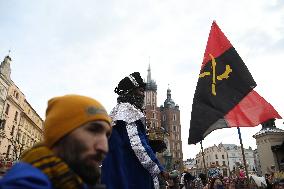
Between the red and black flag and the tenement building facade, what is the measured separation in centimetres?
Result: 3318

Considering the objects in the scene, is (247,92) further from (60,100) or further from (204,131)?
(60,100)

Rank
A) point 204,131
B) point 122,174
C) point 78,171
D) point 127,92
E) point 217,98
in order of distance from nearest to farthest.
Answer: point 78,171, point 122,174, point 127,92, point 204,131, point 217,98

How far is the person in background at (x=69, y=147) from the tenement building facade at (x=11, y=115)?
3584 centimetres

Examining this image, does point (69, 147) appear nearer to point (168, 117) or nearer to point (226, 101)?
point (226, 101)

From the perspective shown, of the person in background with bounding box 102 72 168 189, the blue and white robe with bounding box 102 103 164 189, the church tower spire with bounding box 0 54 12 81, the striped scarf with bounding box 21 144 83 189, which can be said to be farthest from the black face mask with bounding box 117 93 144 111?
the church tower spire with bounding box 0 54 12 81

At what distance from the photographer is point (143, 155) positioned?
2.96m

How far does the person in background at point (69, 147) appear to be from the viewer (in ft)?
3.71

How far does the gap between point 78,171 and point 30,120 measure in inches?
2175

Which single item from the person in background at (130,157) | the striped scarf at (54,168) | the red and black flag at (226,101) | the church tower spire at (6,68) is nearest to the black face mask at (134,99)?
the person in background at (130,157)

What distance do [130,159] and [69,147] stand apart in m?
1.91

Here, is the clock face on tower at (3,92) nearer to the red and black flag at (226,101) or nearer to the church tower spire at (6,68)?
the church tower spire at (6,68)

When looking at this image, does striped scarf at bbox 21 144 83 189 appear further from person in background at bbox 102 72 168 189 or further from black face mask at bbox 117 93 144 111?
black face mask at bbox 117 93 144 111

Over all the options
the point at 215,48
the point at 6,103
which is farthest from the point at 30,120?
the point at 215,48

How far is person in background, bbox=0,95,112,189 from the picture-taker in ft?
3.71
